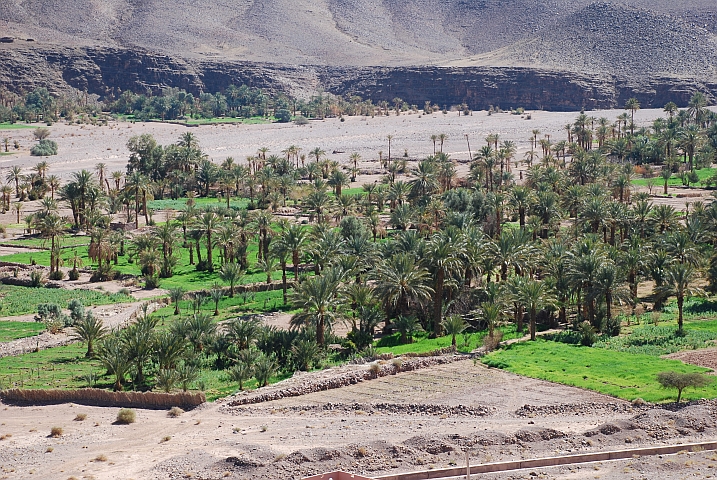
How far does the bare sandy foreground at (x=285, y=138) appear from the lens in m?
154

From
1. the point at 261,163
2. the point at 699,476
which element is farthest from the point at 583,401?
the point at 261,163

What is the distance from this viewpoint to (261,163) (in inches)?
5315

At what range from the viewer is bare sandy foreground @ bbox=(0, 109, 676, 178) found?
154 metres

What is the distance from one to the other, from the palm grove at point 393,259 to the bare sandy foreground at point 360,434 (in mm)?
5002

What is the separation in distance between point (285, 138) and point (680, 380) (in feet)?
451

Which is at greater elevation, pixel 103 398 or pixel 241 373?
pixel 241 373

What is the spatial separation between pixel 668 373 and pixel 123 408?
23426mm

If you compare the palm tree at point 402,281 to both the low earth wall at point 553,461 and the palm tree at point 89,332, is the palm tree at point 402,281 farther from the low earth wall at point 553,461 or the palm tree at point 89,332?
the low earth wall at point 553,461

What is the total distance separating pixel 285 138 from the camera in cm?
17800

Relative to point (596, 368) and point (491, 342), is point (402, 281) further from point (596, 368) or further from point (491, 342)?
point (596, 368)

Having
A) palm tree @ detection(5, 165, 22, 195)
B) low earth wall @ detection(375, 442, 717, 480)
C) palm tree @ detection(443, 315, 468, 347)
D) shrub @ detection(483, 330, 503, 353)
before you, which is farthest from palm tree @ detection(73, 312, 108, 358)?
palm tree @ detection(5, 165, 22, 195)

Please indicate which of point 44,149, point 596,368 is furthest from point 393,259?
point 44,149

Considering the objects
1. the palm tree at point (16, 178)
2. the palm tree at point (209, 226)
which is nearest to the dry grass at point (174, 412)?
the palm tree at point (209, 226)

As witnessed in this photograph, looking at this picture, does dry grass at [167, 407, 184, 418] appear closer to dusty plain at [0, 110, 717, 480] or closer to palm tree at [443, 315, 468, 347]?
dusty plain at [0, 110, 717, 480]
